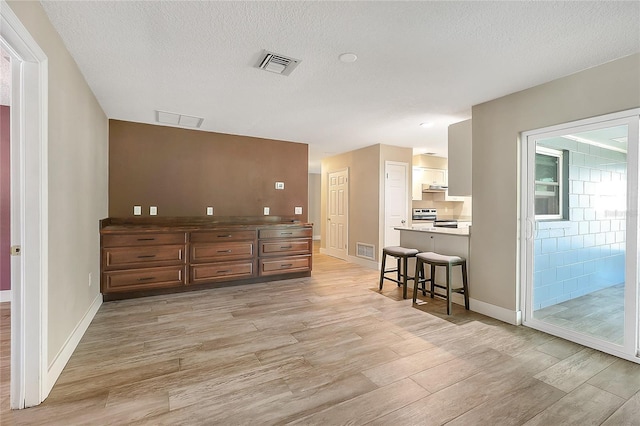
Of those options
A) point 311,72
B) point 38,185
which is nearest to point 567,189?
point 311,72

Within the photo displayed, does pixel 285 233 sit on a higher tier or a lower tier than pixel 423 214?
lower

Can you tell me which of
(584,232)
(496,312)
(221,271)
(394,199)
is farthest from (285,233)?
(584,232)

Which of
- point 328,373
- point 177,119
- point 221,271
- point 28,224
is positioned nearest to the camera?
point 28,224

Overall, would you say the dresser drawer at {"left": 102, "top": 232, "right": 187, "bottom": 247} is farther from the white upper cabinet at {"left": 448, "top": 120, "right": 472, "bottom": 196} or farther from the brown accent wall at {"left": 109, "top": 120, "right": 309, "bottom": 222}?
the white upper cabinet at {"left": 448, "top": 120, "right": 472, "bottom": 196}

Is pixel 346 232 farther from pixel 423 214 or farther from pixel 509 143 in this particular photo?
pixel 509 143

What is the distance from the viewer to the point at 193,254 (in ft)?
13.3

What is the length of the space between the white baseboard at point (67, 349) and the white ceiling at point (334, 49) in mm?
2214

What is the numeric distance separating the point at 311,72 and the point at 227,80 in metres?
0.83

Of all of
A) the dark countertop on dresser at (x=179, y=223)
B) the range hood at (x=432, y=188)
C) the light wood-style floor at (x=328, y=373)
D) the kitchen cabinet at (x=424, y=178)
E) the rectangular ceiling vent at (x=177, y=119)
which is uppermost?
the rectangular ceiling vent at (x=177, y=119)

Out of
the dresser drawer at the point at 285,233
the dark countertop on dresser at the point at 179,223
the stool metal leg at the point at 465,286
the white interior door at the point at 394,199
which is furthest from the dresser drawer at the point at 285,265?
the stool metal leg at the point at 465,286

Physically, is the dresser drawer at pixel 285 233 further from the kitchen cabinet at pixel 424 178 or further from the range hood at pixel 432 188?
the range hood at pixel 432 188

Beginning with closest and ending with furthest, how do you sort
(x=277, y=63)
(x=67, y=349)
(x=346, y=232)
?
1. (x=67, y=349)
2. (x=277, y=63)
3. (x=346, y=232)

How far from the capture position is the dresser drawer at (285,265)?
4535 millimetres

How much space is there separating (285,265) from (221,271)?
0.98m
